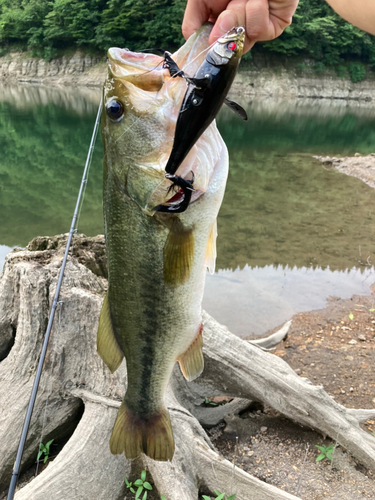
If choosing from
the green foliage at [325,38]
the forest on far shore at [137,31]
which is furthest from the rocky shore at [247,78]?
the green foliage at [325,38]

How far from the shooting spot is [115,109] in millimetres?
1624

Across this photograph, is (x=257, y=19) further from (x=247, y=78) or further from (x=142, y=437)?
(x=247, y=78)

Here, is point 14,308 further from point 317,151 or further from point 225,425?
point 317,151

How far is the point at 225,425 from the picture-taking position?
143 inches

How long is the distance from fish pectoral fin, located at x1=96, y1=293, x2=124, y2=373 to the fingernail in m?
1.42

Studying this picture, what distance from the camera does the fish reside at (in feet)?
5.19

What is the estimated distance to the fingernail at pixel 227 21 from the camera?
151 centimetres

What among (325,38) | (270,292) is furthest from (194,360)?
(325,38)

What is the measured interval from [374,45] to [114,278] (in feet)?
188

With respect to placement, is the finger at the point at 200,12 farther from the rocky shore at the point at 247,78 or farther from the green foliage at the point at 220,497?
the rocky shore at the point at 247,78

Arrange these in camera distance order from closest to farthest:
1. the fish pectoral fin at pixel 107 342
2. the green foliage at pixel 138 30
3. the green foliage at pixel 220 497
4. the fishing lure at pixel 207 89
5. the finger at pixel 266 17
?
the fishing lure at pixel 207 89, the finger at pixel 266 17, the fish pectoral fin at pixel 107 342, the green foliage at pixel 220 497, the green foliage at pixel 138 30

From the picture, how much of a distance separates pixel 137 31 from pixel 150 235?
47.0 metres

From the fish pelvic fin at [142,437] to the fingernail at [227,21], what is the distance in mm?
1984

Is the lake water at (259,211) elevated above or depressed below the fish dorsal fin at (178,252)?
below
